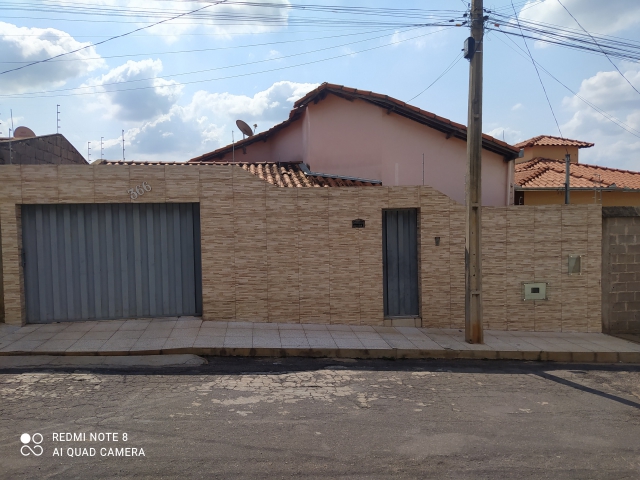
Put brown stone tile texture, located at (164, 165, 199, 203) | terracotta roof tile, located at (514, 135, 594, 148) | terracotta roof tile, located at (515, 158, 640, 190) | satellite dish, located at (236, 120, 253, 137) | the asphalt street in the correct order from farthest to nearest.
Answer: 1. terracotta roof tile, located at (514, 135, 594, 148)
2. satellite dish, located at (236, 120, 253, 137)
3. terracotta roof tile, located at (515, 158, 640, 190)
4. brown stone tile texture, located at (164, 165, 199, 203)
5. the asphalt street

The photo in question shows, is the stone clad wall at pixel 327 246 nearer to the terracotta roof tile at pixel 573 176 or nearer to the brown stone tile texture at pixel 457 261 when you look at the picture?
the brown stone tile texture at pixel 457 261

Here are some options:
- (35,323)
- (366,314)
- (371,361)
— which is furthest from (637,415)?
(35,323)

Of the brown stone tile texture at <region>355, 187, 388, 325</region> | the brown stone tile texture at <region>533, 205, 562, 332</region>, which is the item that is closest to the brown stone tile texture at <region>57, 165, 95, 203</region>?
the brown stone tile texture at <region>355, 187, 388, 325</region>

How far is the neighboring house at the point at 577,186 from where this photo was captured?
1495 cm

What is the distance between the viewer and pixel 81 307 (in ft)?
32.1

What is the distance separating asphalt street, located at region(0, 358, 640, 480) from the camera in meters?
4.58

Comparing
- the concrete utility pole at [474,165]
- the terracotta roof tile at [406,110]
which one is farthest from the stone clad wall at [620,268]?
the concrete utility pole at [474,165]

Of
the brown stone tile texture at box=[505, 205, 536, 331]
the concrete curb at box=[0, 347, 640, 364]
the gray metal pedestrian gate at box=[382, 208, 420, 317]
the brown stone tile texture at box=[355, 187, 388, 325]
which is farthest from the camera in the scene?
the brown stone tile texture at box=[505, 205, 536, 331]

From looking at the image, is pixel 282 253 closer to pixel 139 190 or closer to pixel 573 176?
pixel 139 190

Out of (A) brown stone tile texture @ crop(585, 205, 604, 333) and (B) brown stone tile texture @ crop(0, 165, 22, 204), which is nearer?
(B) brown stone tile texture @ crop(0, 165, 22, 204)

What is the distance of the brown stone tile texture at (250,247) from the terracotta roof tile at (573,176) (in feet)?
27.1

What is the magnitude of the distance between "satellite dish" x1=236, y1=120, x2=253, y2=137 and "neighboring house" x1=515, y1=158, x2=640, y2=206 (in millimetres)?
8314

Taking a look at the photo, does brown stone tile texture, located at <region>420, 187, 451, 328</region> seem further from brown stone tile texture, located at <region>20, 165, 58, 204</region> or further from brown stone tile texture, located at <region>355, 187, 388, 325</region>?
brown stone tile texture, located at <region>20, 165, 58, 204</region>

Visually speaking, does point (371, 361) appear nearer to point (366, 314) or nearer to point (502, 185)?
point (366, 314)
